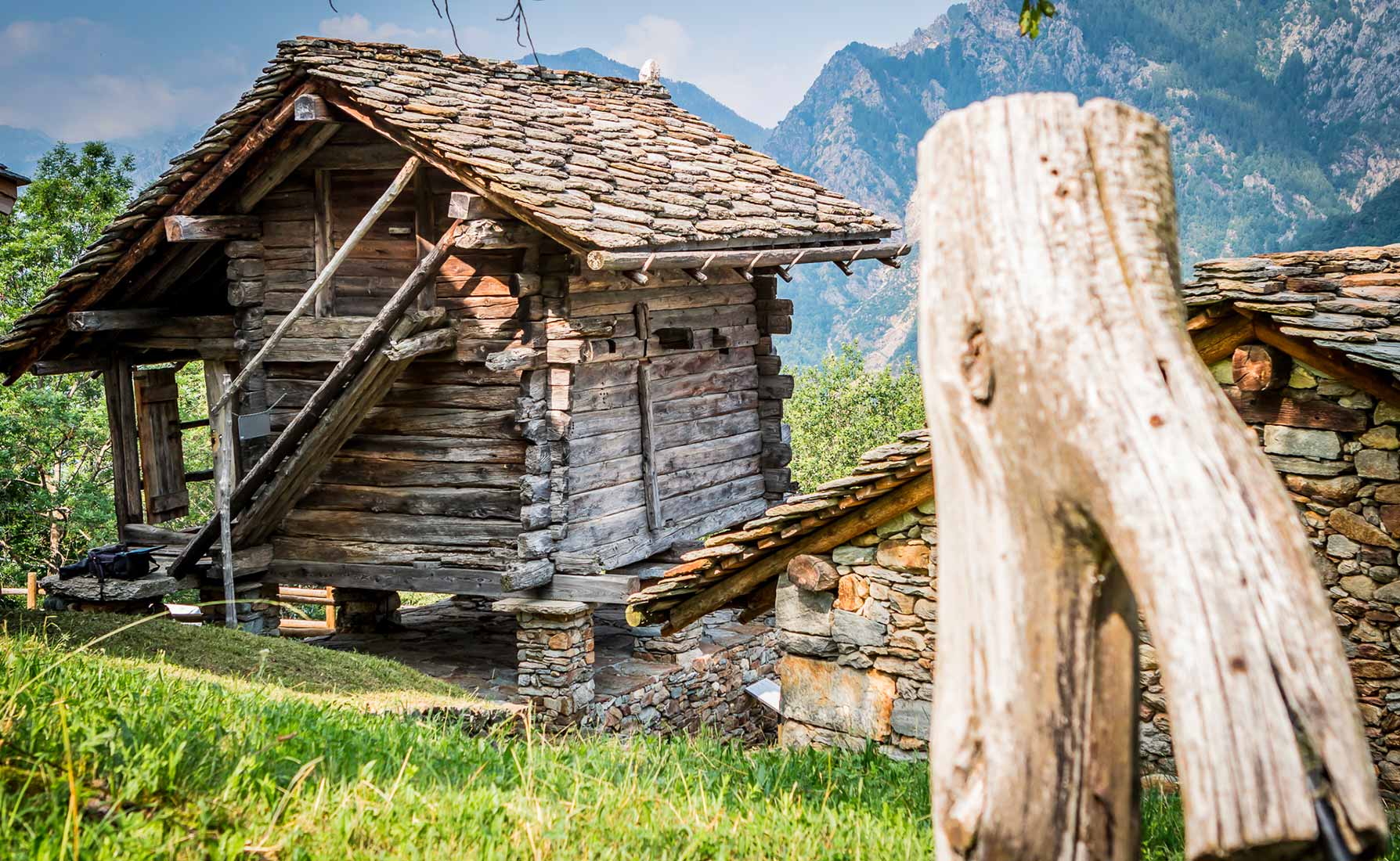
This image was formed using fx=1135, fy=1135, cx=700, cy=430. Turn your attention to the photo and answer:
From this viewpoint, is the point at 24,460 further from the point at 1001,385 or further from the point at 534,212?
the point at 1001,385

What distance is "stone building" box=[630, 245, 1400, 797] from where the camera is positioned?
5.59 m

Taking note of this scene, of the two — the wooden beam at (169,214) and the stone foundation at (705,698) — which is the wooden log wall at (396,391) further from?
the stone foundation at (705,698)

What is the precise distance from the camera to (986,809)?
1969 millimetres

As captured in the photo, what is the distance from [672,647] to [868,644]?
16.4ft

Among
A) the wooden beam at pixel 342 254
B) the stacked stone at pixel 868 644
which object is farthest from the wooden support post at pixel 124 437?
the stacked stone at pixel 868 644

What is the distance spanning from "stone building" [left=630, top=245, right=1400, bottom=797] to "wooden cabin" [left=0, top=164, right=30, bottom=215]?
5438 millimetres

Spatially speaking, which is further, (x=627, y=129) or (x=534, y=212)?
(x=627, y=129)

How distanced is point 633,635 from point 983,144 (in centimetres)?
1096

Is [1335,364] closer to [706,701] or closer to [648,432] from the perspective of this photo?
[648,432]

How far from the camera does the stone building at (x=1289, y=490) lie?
5594 millimetres

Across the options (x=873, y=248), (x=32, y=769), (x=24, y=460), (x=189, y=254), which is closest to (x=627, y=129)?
(x=873, y=248)

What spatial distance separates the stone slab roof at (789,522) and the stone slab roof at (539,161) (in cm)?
303

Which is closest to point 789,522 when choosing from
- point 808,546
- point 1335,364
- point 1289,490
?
point 808,546

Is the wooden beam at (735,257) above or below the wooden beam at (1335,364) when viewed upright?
above
